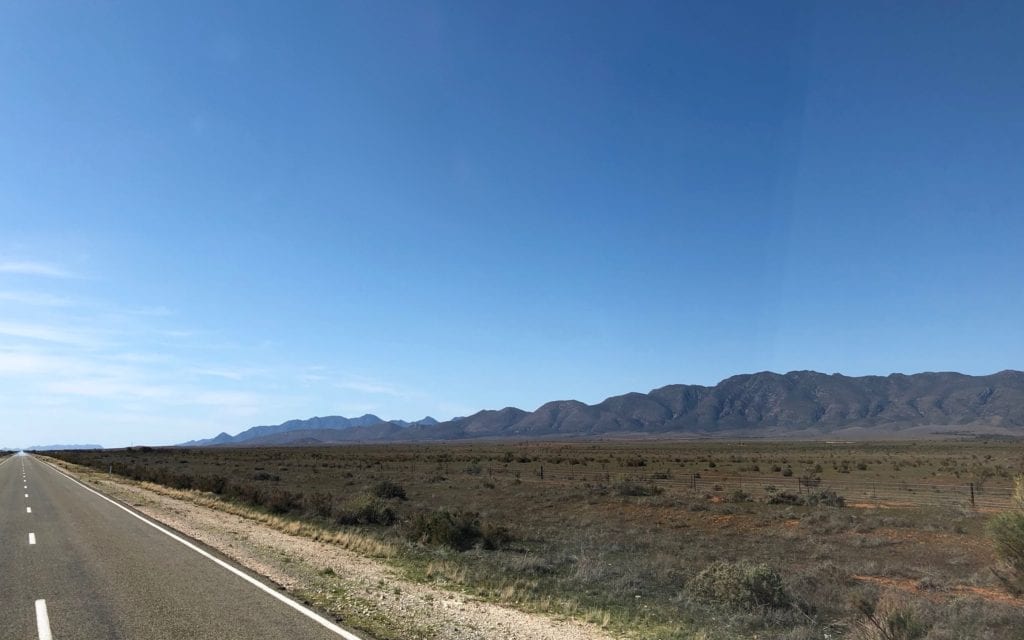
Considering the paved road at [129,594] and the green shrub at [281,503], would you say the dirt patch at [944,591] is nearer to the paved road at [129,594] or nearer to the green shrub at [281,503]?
the paved road at [129,594]

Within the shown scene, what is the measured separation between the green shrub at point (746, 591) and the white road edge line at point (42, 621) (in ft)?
34.0

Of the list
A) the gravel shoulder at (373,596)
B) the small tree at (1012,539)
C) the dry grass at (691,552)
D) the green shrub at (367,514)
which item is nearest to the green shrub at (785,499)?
the dry grass at (691,552)

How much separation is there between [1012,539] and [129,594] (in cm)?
1660

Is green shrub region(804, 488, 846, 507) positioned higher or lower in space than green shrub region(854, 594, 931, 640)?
lower

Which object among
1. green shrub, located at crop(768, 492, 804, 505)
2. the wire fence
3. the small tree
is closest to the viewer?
the small tree

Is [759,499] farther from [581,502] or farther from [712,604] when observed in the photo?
[712,604]

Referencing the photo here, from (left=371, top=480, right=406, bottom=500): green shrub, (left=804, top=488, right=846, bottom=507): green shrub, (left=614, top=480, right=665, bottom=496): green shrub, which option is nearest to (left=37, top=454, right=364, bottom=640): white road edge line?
(left=371, top=480, right=406, bottom=500): green shrub

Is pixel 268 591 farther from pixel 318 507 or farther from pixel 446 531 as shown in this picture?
pixel 318 507

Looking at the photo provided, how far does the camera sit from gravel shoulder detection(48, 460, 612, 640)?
30.1 ft

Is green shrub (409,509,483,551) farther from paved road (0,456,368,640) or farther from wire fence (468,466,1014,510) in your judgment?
wire fence (468,466,1014,510)

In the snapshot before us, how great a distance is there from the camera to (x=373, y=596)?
1109cm

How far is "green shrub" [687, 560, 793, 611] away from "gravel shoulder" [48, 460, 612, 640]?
367cm

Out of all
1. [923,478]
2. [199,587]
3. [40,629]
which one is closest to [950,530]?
[199,587]

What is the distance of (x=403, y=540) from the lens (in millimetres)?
18594
